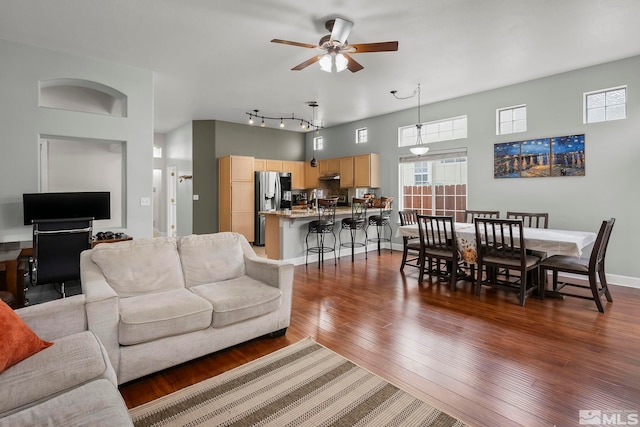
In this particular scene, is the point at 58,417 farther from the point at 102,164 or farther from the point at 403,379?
the point at 102,164

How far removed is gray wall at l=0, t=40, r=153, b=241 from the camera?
371cm

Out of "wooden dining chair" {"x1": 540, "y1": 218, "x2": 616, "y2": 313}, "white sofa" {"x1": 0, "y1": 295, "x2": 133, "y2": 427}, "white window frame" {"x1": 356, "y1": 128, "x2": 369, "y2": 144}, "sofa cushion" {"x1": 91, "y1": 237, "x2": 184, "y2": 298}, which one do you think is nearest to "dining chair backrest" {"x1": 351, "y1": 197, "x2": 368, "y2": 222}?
"white window frame" {"x1": 356, "y1": 128, "x2": 369, "y2": 144}

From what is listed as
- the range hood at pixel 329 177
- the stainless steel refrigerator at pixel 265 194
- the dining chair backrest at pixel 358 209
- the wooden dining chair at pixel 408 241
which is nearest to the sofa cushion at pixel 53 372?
the wooden dining chair at pixel 408 241

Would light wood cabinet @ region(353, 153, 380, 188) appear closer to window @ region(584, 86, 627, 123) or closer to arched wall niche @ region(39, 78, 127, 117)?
window @ region(584, 86, 627, 123)

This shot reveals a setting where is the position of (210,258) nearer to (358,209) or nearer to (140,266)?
(140,266)

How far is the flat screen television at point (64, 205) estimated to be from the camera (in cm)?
370

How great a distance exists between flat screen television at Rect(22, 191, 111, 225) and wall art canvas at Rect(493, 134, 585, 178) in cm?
600

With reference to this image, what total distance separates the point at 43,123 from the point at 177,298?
3.19 metres

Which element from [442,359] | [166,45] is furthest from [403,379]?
[166,45]

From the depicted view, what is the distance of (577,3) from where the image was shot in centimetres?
302

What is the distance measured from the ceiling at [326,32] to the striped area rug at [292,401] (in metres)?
3.18

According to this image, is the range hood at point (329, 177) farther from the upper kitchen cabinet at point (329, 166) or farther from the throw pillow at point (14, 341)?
the throw pillow at point (14, 341)

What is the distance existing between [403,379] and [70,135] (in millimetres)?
4644

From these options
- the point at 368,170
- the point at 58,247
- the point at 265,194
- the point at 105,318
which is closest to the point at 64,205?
the point at 58,247
